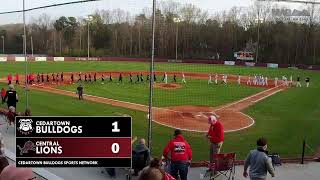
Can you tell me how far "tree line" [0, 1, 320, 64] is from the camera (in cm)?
2095

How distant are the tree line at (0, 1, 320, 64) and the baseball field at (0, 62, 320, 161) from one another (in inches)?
99.2

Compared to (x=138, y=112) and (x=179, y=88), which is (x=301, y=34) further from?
(x=138, y=112)

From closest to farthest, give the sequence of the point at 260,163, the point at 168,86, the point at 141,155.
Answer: the point at 260,163 < the point at 141,155 < the point at 168,86

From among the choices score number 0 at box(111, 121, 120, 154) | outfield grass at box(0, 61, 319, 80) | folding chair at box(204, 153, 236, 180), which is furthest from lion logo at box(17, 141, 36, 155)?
outfield grass at box(0, 61, 319, 80)

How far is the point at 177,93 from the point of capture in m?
32.0

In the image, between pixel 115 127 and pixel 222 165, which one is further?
pixel 222 165

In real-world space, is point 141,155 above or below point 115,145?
below

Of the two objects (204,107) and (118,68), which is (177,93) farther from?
(118,68)

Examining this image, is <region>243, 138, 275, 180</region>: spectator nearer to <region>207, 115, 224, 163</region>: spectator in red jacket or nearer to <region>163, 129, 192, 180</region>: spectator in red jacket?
<region>163, 129, 192, 180</region>: spectator in red jacket

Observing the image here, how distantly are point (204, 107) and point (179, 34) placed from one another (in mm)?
5370

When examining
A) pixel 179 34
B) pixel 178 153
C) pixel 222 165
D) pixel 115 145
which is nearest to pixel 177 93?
pixel 179 34

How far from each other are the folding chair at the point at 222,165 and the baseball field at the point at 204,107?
292 cm

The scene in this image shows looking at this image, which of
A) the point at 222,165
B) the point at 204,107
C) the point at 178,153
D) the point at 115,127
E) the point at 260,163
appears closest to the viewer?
the point at 115,127

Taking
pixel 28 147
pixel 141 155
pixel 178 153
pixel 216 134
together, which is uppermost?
pixel 28 147
